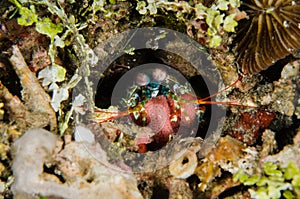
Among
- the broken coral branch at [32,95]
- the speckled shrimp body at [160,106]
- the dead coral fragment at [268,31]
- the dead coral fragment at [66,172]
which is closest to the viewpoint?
the dead coral fragment at [66,172]

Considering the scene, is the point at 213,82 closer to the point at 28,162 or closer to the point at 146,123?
the point at 146,123

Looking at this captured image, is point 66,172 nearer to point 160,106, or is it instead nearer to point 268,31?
point 160,106

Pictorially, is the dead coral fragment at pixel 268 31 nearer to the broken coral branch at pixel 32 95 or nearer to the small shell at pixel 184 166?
the small shell at pixel 184 166

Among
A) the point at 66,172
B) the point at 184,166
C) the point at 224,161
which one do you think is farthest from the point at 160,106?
the point at 66,172

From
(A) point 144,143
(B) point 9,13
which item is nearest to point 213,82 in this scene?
(A) point 144,143

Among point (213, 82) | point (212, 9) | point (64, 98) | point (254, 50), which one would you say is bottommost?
point (64, 98)

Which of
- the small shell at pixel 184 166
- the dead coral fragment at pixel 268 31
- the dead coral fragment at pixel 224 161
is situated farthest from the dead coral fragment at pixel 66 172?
the dead coral fragment at pixel 268 31
